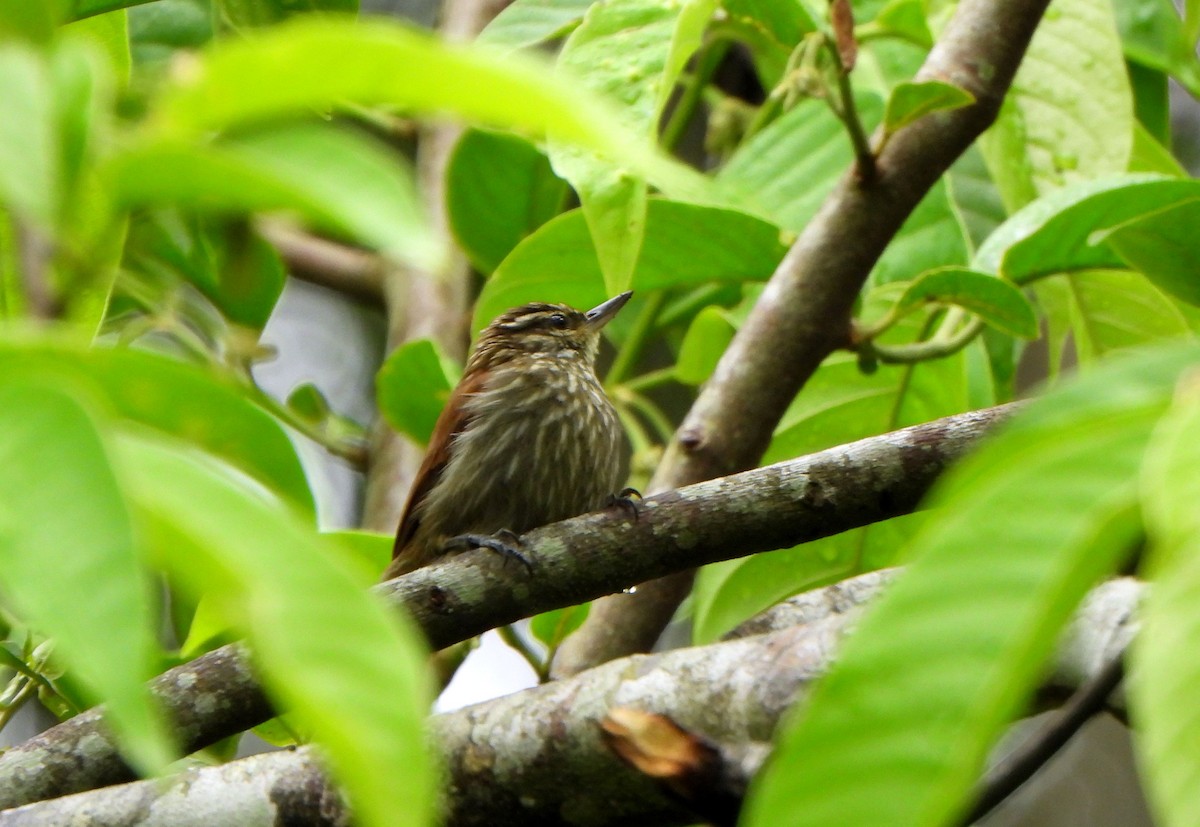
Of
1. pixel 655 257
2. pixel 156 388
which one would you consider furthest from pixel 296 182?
pixel 655 257

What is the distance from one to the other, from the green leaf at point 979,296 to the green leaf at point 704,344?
769 millimetres

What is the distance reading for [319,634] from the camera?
78 centimetres

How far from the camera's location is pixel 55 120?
2.83 feet

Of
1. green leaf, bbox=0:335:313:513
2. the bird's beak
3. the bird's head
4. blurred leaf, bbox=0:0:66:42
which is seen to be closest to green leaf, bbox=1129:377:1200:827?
green leaf, bbox=0:335:313:513

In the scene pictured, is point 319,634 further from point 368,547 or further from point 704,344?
point 704,344

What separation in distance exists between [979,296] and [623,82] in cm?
93

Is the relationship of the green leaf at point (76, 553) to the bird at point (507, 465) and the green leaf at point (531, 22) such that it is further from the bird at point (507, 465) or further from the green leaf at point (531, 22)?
the bird at point (507, 465)

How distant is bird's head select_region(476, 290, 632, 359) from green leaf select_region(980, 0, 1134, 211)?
1.40m

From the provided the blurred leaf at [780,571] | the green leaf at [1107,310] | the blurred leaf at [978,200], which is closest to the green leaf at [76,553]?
the blurred leaf at [780,571]

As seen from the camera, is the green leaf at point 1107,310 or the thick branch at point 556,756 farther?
the green leaf at point 1107,310

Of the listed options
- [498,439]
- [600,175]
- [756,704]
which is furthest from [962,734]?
[498,439]

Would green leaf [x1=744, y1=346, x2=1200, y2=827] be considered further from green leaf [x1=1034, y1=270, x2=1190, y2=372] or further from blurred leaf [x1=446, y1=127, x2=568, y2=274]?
blurred leaf [x1=446, y1=127, x2=568, y2=274]

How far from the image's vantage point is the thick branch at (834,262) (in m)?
3.14

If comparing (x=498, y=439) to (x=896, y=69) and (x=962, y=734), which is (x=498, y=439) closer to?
(x=896, y=69)
